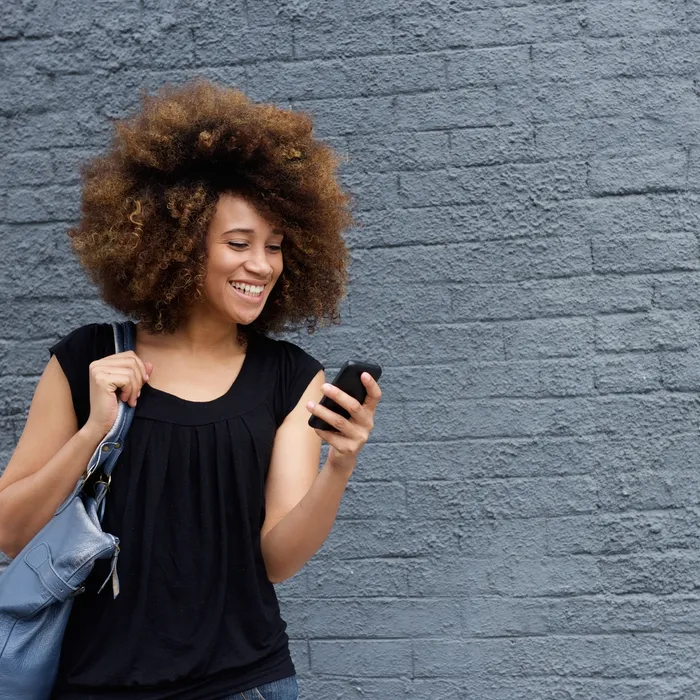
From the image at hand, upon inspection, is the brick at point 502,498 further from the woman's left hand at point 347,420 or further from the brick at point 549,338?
the woman's left hand at point 347,420

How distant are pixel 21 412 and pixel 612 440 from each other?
1945mm

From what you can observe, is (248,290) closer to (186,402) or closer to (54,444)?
(186,402)

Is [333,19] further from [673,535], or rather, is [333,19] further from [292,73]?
[673,535]

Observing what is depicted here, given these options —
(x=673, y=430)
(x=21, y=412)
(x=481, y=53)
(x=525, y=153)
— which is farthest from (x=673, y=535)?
(x=21, y=412)

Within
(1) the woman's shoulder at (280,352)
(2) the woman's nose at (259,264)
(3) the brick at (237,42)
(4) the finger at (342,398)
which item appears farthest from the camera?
(3) the brick at (237,42)

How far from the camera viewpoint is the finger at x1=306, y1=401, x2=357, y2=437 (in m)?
1.74

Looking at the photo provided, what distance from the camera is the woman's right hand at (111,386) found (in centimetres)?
178

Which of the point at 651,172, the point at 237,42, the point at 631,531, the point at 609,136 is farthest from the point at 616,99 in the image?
the point at 631,531

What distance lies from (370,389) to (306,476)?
0.30m

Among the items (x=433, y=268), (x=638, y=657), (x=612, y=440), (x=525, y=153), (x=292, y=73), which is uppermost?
(x=292, y=73)

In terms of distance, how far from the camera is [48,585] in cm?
172

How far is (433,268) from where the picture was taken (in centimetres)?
321

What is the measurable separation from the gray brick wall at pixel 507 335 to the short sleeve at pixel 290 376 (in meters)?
1.16

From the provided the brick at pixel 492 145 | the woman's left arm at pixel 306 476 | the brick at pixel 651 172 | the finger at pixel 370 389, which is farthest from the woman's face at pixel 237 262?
the brick at pixel 651 172
